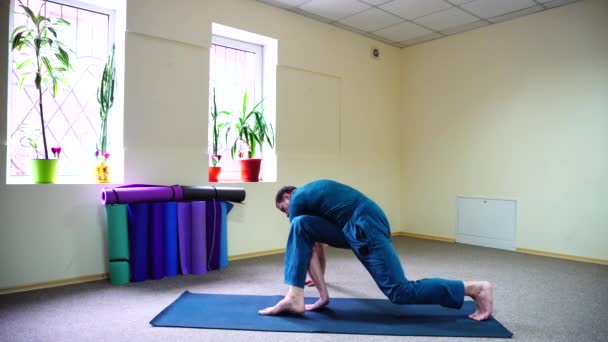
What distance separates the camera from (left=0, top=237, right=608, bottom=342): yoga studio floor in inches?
84.3

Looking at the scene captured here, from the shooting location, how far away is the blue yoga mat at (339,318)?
220 centimetres

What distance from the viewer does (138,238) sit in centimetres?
306

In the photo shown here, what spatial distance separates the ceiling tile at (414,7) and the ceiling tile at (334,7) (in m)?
0.27

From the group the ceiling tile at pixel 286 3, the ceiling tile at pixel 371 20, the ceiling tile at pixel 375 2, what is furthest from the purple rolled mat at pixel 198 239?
the ceiling tile at pixel 371 20

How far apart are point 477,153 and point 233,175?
280 centimetres

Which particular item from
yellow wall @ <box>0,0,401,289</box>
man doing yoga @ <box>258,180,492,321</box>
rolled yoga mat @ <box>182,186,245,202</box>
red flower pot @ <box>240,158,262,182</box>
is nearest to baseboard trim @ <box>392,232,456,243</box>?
yellow wall @ <box>0,0,401,289</box>

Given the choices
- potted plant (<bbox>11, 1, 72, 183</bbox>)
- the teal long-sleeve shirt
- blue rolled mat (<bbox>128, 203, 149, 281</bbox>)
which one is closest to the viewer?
the teal long-sleeve shirt

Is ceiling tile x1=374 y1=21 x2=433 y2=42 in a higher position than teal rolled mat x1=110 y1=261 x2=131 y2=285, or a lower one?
higher

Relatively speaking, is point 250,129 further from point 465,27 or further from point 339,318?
point 465,27

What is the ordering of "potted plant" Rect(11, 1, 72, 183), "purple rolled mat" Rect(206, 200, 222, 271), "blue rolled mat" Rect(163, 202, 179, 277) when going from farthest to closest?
"purple rolled mat" Rect(206, 200, 222, 271), "blue rolled mat" Rect(163, 202, 179, 277), "potted plant" Rect(11, 1, 72, 183)

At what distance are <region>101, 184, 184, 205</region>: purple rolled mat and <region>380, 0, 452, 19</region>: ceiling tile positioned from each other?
2.75 metres

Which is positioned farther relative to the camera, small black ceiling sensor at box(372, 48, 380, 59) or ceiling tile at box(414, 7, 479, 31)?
small black ceiling sensor at box(372, 48, 380, 59)

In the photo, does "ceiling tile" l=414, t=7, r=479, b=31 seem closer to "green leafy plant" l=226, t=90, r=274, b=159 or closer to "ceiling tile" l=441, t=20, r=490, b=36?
"ceiling tile" l=441, t=20, r=490, b=36

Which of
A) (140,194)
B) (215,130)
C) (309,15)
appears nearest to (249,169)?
(215,130)
